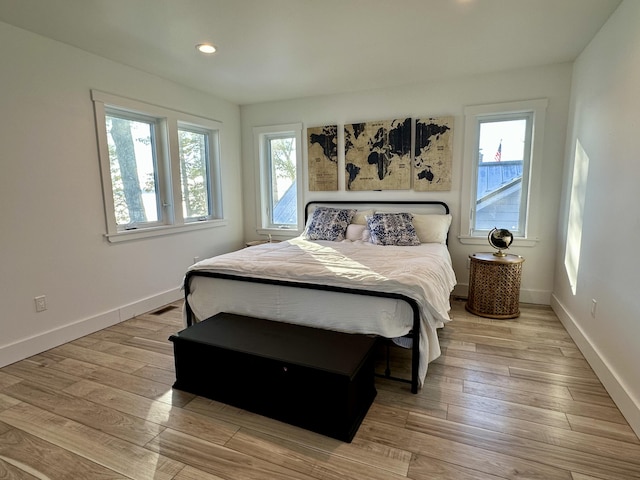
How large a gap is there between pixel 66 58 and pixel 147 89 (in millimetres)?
744

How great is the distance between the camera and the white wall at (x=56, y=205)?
2453mm

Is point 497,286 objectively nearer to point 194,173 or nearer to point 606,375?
point 606,375

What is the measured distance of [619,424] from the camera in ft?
5.77

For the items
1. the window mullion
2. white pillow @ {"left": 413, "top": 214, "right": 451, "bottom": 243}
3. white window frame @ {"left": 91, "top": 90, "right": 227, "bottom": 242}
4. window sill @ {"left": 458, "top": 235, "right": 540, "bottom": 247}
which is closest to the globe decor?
window sill @ {"left": 458, "top": 235, "right": 540, "bottom": 247}

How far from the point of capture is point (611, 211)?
219cm

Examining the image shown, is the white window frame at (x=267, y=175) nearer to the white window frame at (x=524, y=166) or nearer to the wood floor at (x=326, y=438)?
the white window frame at (x=524, y=166)

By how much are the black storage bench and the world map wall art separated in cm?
243

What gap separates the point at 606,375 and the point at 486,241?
184cm

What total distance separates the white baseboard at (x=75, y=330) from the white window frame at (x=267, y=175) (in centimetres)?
158

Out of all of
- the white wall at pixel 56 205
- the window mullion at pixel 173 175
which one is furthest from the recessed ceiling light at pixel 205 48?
the window mullion at pixel 173 175

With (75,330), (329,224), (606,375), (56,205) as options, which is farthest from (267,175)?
(606,375)

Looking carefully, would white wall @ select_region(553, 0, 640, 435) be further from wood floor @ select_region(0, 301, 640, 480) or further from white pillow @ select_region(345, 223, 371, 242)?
white pillow @ select_region(345, 223, 371, 242)

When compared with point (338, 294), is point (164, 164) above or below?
above

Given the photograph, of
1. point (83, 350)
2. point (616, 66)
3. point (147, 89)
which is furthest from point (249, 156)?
point (616, 66)
